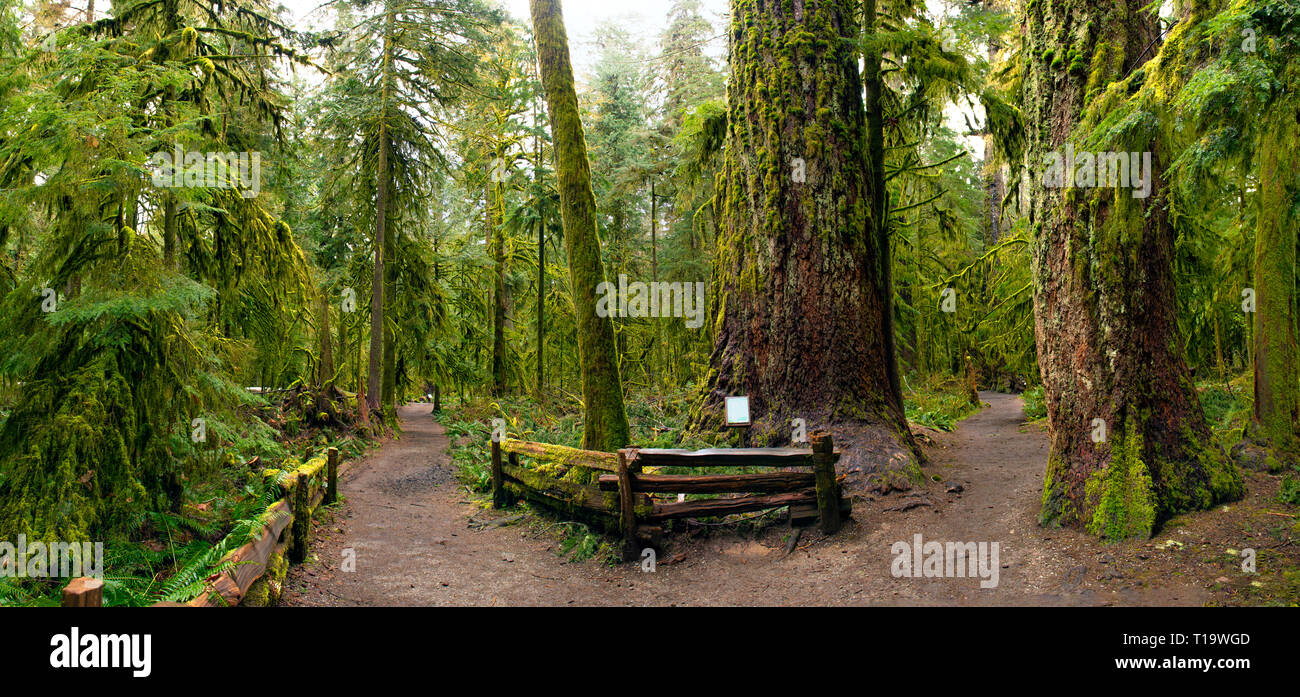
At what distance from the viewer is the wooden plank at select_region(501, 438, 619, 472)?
24.6ft

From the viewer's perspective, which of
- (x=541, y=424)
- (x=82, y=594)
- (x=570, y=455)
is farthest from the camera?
(x=541, y=424)

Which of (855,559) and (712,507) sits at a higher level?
(712,507)

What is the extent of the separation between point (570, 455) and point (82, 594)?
5.61 m

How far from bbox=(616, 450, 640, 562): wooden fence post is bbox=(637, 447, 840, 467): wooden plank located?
188mm

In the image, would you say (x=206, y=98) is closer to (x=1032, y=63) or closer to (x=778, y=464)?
(x=778, y=464)

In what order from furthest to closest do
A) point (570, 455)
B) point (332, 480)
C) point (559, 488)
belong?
point (332, 480)
point (559, 488)
point (570, 455)

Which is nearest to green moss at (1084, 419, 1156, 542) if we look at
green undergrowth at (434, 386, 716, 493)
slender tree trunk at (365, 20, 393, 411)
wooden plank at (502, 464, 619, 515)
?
green undergrowth at (434, 386, 716, 493)

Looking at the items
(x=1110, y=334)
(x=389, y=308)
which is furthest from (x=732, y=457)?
(x=389, y=308)

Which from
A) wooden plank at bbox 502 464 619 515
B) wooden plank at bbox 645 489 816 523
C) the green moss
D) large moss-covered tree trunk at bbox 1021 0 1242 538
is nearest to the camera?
the green moss

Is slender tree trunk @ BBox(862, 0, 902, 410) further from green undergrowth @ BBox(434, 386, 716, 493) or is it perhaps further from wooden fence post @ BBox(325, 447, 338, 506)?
wooden fence post @ BBox(325, 447, 338, 506)

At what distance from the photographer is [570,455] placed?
8.24 meters

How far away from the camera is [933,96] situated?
977cm

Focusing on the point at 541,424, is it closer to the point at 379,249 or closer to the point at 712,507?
the point at 379,249
